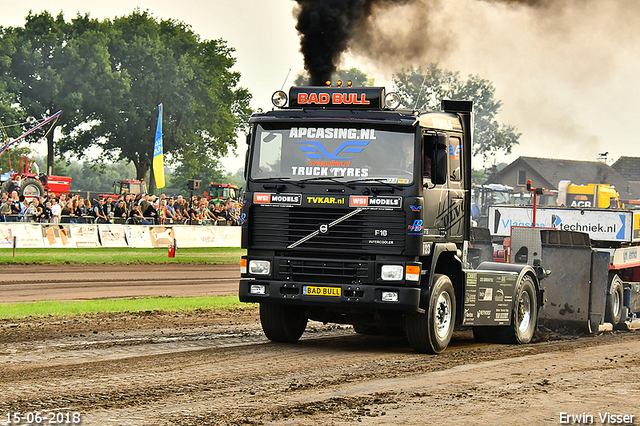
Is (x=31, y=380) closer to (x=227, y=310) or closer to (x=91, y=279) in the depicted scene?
(x=227, y=310)

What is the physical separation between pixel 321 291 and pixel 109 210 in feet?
72.1

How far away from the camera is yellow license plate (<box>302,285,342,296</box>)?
1056 centimetres

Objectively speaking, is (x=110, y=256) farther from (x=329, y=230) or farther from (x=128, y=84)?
(x=128, y=84)

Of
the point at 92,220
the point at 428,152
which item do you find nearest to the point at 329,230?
the point at 428,152

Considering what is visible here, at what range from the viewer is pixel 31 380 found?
8289 mm

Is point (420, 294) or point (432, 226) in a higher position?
point (432, 226)

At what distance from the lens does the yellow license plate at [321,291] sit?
10.6 m

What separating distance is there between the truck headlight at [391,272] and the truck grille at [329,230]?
0.63 feet

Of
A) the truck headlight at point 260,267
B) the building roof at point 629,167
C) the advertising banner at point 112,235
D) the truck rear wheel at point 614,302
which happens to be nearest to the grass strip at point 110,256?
the advertising banner at point 112,235

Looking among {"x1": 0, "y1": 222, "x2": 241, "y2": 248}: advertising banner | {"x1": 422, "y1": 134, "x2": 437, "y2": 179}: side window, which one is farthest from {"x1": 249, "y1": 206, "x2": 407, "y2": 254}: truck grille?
{"x1": 0, "y1": 222, "x2": 241, "y2": 248}: advertising banner

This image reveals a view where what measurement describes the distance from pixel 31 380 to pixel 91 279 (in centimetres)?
1359

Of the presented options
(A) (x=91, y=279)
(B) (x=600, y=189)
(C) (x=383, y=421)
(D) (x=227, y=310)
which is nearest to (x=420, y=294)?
(C) (x=383, y=421)

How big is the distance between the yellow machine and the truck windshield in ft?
87.1

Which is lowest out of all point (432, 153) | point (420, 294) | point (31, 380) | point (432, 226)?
point (31, 380)
